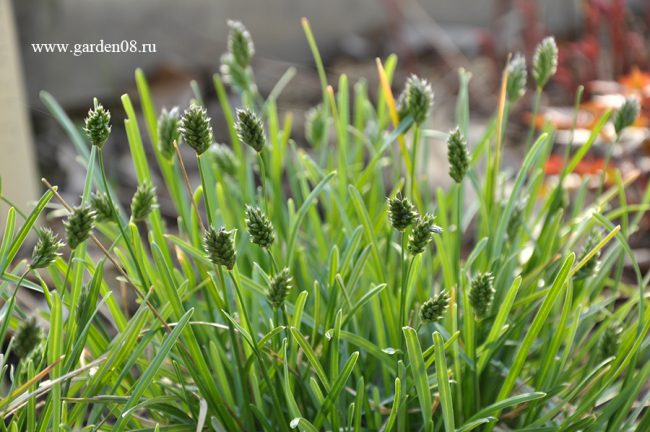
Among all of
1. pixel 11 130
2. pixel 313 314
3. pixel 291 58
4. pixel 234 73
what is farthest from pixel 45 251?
pixel 291 58

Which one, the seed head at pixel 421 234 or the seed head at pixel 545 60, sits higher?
the seed head at pixel 545 60

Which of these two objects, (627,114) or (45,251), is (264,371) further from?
(627,114)

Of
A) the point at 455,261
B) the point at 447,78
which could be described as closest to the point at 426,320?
the point at 455,261

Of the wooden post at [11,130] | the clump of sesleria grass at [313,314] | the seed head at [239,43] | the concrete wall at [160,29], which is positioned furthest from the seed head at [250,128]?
the concrete wall at [160,29]

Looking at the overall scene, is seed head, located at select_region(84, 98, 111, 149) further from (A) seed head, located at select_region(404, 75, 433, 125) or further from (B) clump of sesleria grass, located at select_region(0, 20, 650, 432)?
(A) seed head, located at select_region(404, 75, 433, 125)

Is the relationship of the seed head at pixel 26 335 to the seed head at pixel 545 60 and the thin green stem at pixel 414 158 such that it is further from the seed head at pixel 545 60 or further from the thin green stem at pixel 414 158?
the seed head at pixel 545 60
